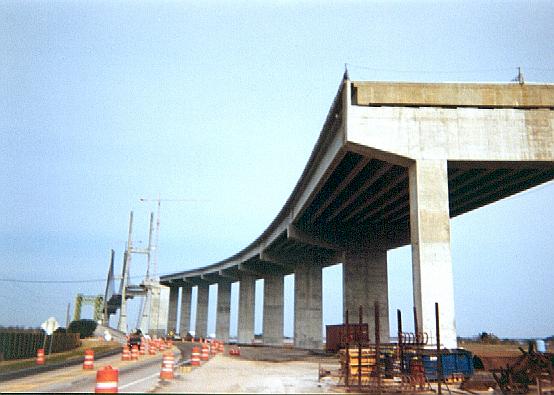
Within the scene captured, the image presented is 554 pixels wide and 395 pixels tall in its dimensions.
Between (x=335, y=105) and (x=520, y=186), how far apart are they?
17219 millimetres

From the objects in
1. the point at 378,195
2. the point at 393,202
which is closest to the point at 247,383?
the point at 378,195

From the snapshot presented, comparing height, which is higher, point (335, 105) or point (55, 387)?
point (335, 105)

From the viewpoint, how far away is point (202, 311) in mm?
111938

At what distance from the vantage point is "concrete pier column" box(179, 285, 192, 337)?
116 meters

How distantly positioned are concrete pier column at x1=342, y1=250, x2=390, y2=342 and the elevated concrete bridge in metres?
0.10

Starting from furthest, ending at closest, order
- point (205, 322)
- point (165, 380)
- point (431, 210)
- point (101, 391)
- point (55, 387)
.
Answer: point (205, 322) < point (431, 210) < point (165, 380) < point (55, 387) < point (101, 391)

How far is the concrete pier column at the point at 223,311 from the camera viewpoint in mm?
100500

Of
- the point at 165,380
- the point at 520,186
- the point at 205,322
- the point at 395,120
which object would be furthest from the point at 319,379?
the point at 205,322

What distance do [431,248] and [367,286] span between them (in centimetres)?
2515

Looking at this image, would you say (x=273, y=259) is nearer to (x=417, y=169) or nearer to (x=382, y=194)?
(x=382, y=194)

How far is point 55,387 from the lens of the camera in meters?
19.6

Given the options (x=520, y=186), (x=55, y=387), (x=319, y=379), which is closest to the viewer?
(x=55, y=387)

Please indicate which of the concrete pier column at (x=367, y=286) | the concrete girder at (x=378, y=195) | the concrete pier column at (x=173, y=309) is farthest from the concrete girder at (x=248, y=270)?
the concrete pier column at (x=173, y=309)

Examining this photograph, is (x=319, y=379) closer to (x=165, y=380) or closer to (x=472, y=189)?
(x=165, y=380)
